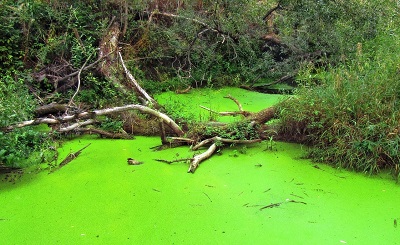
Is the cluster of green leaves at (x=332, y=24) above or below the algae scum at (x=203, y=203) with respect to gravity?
above

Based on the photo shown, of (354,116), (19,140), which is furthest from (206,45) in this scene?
(19,140)

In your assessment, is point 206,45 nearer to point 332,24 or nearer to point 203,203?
point 332,24

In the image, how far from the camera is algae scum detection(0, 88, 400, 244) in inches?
77.0

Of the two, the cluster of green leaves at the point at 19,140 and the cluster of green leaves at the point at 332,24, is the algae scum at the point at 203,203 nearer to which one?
the cluster of green leaves at the point at 19,140

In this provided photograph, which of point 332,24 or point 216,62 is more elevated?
point 332,24

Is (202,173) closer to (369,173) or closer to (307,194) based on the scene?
(307,194)

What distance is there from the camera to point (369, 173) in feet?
8.74

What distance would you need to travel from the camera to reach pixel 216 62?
5723mm

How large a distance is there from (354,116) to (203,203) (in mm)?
1439

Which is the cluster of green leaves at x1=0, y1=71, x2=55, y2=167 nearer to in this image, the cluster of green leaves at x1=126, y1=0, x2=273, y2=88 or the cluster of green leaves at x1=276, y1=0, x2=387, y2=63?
the cluster of green leaves at x1=126, y1=0, x2=273, y2=88

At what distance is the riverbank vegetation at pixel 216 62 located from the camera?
112 inches

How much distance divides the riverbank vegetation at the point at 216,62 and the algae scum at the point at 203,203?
0.31 m

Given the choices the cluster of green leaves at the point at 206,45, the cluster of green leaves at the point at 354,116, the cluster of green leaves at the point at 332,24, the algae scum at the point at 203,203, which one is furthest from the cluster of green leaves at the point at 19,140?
the cluster of green leaves at the point at 332,24

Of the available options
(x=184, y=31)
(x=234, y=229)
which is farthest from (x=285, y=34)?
(x=234, y=229)
